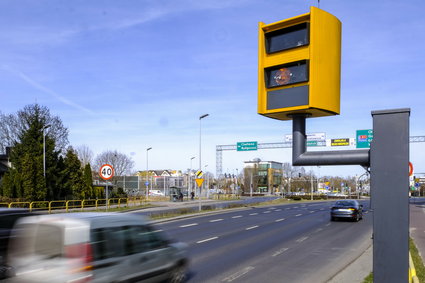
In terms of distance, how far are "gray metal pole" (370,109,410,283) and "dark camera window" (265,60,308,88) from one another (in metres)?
0.85

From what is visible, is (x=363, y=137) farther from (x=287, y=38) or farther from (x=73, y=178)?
(x=287, y=38)

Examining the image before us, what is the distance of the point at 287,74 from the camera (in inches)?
173

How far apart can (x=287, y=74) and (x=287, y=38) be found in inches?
16.0

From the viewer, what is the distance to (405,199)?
391 centimetres

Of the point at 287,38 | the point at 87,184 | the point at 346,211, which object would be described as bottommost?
the point at 346,211

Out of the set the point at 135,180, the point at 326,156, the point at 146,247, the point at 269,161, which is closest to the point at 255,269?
the point at 146,247

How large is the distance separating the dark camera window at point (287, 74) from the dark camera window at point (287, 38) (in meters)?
0.20

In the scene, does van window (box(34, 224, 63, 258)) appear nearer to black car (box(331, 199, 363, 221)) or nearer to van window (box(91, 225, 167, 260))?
van window (box(91, 225, 167, 260))

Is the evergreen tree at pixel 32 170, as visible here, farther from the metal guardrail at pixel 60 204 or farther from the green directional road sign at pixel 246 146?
the green directional road sign at pixel 246 146

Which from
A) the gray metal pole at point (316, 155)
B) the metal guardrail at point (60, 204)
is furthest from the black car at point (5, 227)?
the metal guardrail at point (60, 204)

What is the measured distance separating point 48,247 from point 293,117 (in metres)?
3.95

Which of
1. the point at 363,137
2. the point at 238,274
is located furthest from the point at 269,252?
the point at 363,137

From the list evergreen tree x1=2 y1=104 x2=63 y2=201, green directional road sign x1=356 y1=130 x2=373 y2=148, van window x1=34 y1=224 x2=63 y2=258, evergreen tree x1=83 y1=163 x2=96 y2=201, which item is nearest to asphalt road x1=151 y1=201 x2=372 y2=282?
van window x1=34 y1=224 x2=63 y2=258

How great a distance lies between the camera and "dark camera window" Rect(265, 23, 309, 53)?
4312 mm
